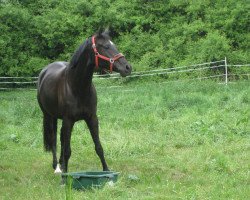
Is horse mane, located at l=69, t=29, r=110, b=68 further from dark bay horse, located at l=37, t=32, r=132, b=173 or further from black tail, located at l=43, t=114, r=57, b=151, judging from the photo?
black tail, located at l=43, t=114, r=57, b=151

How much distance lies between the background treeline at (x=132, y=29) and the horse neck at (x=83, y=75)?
48.0 ft

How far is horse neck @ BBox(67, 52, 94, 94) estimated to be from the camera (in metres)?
6.32

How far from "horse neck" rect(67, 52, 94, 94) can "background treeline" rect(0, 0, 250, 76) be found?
14635 mm

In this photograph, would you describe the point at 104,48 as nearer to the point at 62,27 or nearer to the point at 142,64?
the point at 142,64

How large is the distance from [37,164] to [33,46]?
608 inches

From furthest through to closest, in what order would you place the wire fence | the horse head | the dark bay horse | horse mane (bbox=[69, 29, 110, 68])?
the wire fence < horse mane (bbox=[69, 29, 110, 68]) < the dark bay horse < the horse head

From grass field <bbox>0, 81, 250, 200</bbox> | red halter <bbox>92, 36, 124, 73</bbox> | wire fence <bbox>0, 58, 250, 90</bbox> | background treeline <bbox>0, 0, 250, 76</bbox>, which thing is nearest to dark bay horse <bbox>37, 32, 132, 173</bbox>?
red halter <bbox>92, 36, 124, 73</bbox>

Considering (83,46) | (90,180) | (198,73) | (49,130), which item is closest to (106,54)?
(83,46)

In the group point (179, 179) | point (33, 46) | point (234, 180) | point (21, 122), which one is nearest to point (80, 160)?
point (179, 179)

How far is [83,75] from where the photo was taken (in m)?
6.35

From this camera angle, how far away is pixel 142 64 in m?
21.2

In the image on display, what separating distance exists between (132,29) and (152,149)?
15699 millimetres

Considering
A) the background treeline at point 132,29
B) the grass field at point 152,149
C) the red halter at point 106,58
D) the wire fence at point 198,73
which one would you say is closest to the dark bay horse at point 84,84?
the red halter at point 106,58

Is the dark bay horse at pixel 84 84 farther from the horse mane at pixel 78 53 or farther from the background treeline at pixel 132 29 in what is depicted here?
the background treeline at pixel 132 29
